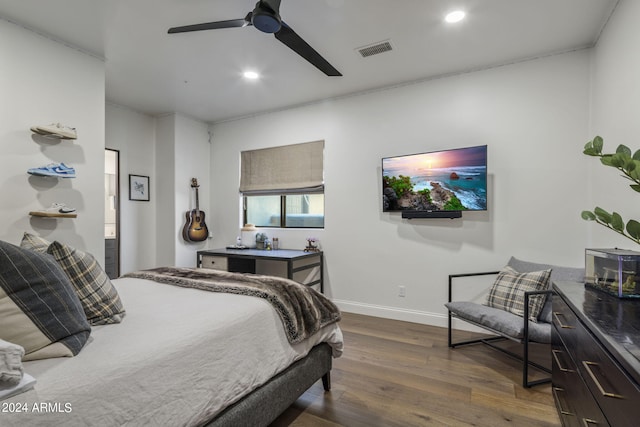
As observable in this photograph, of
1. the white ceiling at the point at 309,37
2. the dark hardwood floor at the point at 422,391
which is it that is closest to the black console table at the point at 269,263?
the dark hardwood floor at the point at 422,391

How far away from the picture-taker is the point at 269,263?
4.39 meters

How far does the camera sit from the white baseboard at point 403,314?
3.31 m

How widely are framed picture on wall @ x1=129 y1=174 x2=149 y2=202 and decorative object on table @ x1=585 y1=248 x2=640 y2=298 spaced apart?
4.99 meters

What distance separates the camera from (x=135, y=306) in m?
1.62

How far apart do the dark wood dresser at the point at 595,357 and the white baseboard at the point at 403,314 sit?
1446mm

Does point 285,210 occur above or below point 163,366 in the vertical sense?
above

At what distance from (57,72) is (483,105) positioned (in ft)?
13.4

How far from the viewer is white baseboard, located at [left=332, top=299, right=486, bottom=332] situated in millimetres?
3311

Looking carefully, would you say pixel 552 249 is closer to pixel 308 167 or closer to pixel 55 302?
pixel 308 167

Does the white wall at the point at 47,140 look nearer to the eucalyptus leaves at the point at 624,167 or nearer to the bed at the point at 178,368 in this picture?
the bed at the point at 178,368

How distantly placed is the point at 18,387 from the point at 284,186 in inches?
142

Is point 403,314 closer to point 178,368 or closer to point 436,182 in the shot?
point 436,182

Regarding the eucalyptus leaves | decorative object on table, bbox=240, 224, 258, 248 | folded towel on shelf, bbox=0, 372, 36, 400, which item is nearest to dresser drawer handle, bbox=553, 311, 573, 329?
the eucalyptus leaves

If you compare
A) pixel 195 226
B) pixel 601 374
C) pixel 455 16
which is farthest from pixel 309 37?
pixel 195 226
